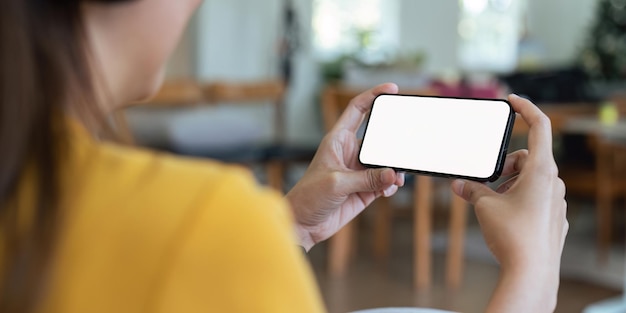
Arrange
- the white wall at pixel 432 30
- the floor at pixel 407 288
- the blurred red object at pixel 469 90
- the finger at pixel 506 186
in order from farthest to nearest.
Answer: the white wall at pixel 432 30 → the blurred red object at pixel 469 90 → the floor at pixel 407 288 → the finger at pixel 506 186

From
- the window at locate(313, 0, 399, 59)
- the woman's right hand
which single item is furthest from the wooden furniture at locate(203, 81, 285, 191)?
the woman's right hand

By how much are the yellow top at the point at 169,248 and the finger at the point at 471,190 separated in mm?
400

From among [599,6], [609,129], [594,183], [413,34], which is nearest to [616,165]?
[594,183]

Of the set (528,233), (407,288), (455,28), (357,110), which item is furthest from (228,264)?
(455,28)

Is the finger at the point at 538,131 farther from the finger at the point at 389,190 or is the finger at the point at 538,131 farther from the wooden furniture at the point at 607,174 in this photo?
the wooden furniture at the point at 607,174

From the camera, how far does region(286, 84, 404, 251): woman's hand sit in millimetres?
929

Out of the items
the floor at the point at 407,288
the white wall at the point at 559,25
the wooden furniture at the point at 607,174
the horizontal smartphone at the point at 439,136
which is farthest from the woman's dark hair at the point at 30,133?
the white wall at the point at 559,25

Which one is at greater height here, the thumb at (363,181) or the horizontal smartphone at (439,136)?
the horizontal smartphone at (439,136)

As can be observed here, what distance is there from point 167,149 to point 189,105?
0.88 metres

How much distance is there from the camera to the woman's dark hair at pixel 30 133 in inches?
14.8

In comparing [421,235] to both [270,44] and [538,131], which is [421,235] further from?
[538,131]

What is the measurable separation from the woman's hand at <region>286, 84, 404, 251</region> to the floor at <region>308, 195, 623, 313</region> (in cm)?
189

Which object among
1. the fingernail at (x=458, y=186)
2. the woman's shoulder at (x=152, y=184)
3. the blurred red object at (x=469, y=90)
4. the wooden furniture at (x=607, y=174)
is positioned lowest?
the wooden furniture at (x=607, y=174)

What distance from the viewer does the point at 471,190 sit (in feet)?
2.59
